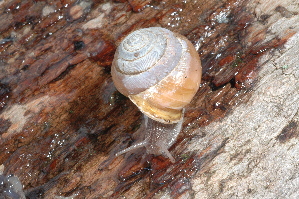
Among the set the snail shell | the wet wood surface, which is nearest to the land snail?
the snail shell

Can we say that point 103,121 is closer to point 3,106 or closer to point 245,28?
point 3,106

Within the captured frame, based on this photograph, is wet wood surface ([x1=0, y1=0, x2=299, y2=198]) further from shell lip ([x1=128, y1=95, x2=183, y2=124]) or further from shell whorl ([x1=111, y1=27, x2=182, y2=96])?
shell whorl ([x1=111, y1=27, x2=182, y2=96])

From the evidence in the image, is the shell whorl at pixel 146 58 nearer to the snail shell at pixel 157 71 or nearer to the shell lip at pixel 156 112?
the snail shell at pixel 157 71

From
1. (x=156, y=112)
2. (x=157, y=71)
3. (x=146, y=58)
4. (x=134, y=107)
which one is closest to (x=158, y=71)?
(x=157, y=71)

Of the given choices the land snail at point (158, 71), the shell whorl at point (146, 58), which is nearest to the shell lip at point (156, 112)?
the land snail at point (158, 71)

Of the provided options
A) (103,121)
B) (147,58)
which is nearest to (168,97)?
(147,58)

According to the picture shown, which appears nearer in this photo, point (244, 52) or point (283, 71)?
point (283, 71)
